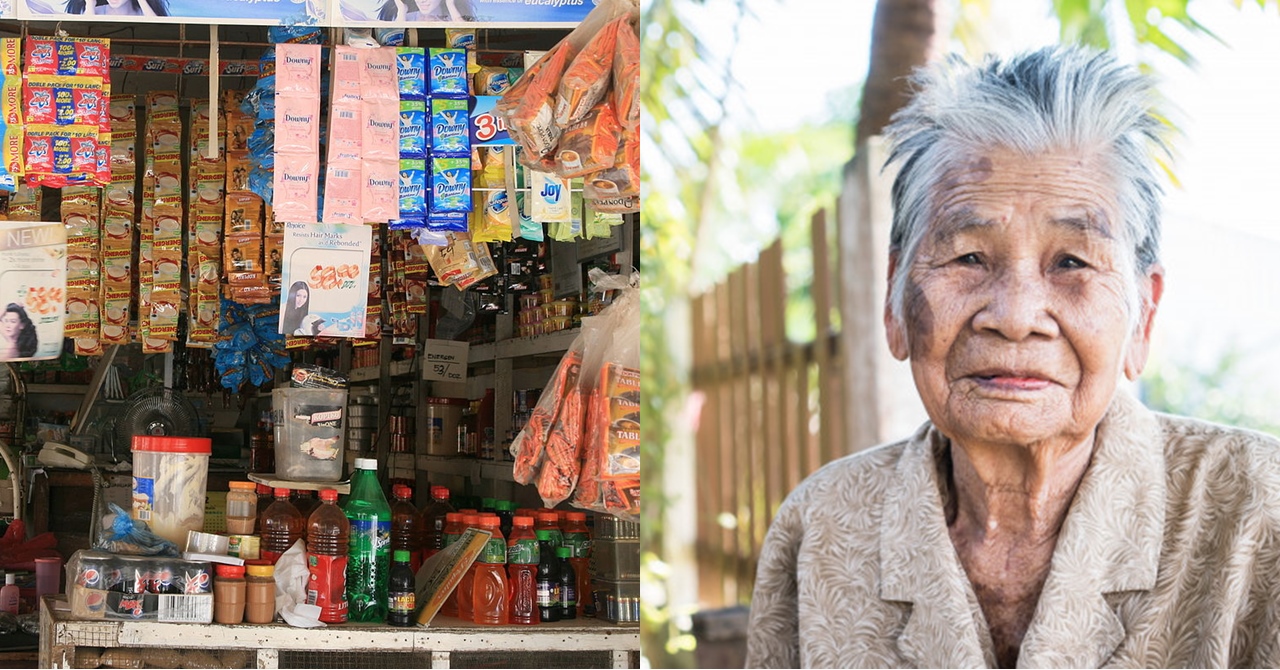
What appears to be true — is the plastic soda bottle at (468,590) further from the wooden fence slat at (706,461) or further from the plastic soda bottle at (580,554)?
the wooden fence slat at (706,461)

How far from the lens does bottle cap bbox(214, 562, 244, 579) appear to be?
310 centimetres

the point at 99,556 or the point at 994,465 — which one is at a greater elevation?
the point at 994,465

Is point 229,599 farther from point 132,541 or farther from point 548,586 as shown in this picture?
point 548,586

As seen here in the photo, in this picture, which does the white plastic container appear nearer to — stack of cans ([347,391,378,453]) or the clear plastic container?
the clear plastic container

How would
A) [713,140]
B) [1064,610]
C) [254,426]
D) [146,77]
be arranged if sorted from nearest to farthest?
1. [1064,610]
2. [713,140]
3. [146,77]
4. [254,426]

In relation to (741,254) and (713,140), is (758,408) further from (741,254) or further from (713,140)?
(713,140)

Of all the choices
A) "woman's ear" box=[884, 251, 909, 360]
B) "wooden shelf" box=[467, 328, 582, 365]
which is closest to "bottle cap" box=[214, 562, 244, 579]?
"wooden shelf" box=[467, 328, 582, 365]

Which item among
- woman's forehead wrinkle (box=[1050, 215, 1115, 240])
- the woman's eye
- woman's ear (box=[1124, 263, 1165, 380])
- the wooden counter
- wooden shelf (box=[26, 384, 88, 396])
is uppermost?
woman's forehead wrinkle (box=[1050, 215, 1115, 240])

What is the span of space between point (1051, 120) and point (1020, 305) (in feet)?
1.03

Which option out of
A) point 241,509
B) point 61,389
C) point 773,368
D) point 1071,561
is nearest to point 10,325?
point 241,509

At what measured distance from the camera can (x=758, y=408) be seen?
2262 millimetres

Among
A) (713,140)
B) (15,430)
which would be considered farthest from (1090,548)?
(15,430)

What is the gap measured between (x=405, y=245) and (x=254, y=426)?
2295mm

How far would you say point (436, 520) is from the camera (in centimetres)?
383
